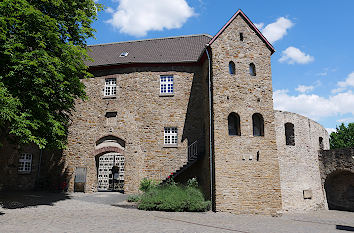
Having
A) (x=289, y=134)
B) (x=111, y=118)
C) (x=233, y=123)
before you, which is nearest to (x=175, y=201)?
(x=233, y=123)

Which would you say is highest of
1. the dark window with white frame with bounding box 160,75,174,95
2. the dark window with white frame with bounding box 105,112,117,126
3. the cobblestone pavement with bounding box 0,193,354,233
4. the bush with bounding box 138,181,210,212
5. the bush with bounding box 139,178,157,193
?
the dark window with white frame with bounding box 160,75,174,95

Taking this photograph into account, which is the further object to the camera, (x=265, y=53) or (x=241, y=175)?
(x=265, y=53)

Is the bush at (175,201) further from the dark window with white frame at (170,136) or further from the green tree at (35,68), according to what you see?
the green tree at (35,68)

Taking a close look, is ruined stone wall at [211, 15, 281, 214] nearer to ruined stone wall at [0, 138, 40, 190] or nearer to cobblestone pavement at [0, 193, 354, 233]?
cobblestone pavement at [0, 193, 354, 233]

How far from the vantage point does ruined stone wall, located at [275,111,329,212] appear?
15.6 metres

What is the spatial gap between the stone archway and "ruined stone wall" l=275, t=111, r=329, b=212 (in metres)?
1.22

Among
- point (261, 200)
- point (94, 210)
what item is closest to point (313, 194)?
point (261, 200)

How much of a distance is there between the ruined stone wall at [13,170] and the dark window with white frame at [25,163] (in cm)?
20

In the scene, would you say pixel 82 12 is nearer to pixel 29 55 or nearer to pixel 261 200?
pixel 29 55

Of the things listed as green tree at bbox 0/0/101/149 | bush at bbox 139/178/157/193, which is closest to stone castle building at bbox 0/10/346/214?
bush at bbox 139/178/157/193

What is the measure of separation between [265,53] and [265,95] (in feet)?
8.60

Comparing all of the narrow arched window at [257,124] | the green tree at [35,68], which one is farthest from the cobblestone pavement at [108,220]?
the narrow arched window at [257,124]

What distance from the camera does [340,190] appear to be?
18656mm

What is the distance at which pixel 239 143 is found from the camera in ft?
42.8
